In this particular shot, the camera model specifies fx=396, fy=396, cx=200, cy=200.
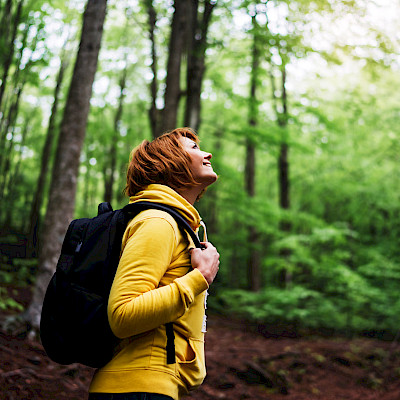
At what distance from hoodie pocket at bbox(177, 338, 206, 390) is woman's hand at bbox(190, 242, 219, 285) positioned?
0.29 metres

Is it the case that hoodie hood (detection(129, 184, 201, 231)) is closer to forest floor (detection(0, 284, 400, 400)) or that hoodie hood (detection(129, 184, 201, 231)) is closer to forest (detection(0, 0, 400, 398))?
forest floor (detection(0, 284, 400, 400))

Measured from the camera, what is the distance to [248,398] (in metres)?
5.88

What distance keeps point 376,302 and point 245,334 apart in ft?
13.7

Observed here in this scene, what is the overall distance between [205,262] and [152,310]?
31cm

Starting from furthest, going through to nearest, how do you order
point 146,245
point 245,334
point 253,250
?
point 253,250 → point 245,334 → point 146,245

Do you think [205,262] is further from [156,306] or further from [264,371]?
[264,371]

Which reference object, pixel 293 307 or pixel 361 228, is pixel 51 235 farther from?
pixel 361 228

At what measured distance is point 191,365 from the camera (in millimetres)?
1619

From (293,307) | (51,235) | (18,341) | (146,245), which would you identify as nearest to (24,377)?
(18,341)

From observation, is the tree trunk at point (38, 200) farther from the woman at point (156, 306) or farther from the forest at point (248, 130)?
the woman at point (156, 306)

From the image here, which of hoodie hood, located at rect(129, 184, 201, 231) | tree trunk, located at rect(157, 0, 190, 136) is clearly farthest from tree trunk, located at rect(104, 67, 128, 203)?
hoodie hood, located at rect(129, 184, 201, 231)

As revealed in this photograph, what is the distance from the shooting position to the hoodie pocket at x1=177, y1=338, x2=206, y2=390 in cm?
159

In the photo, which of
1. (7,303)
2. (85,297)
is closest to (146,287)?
(85,297)

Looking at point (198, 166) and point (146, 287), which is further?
point (198, 166)
